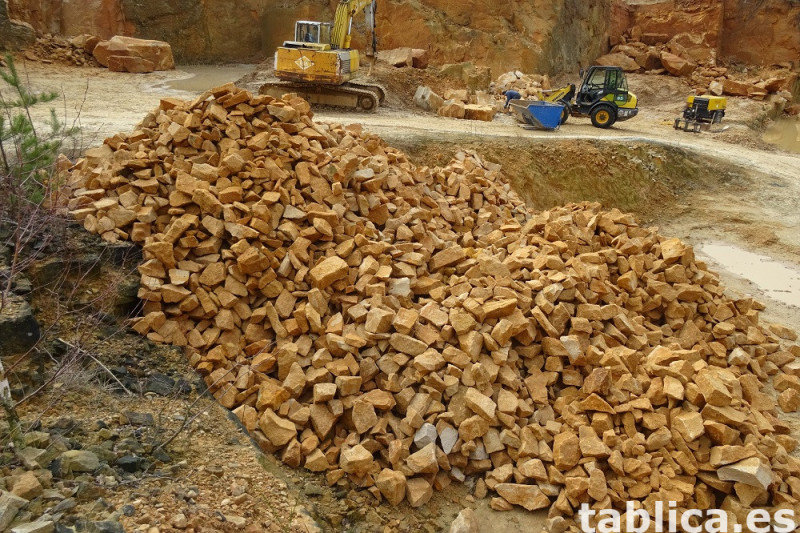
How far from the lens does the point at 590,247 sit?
733 cm

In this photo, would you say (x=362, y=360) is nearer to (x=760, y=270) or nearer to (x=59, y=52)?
(x=760, y=270)

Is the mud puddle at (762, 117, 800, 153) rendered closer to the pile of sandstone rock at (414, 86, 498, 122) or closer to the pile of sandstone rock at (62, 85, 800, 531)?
the pile of sandstone rock at (414, 86, 498, 122)

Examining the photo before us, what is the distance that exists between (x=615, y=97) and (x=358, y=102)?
6.81 meters

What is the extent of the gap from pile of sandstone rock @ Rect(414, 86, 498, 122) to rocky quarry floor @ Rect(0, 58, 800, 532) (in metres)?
7.38

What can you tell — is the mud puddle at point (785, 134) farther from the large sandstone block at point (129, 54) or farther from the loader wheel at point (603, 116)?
the large sandstone block at point (129, 54)

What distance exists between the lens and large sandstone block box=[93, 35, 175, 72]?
18.1m

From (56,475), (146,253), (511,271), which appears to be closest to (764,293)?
(511,271)

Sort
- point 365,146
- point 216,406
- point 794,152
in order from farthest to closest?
point 794,152 → point 365,146 → point 216,406

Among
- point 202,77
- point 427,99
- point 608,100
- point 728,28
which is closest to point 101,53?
point 202,77

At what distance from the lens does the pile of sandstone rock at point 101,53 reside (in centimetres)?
1800

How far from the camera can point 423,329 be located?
18.2 feet

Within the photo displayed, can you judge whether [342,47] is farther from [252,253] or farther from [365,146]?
[252,253]

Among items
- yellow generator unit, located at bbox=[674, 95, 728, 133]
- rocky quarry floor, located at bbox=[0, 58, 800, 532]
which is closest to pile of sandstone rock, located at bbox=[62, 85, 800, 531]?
rocky quarry floor, located at bbox=[0, 58, 800, 532]

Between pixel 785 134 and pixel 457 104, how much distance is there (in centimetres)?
1311
